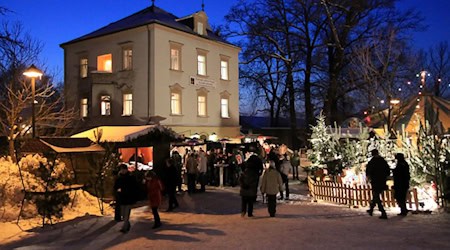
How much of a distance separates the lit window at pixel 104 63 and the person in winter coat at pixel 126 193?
22891 millimetres

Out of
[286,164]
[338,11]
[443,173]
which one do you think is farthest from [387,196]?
[338,11]

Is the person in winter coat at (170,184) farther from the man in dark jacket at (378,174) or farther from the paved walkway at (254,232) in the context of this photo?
the man in dark jacket at (378,174)

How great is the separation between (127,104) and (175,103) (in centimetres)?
348

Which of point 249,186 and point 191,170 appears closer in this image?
point 249,186

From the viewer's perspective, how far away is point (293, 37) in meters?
40.7

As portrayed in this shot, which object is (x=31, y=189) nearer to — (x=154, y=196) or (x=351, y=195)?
(x=154, y=196)

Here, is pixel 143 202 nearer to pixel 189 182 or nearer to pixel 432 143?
pixel 189 182

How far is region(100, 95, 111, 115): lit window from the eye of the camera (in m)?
31.6

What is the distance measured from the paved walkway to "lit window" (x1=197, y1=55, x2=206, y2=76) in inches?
836

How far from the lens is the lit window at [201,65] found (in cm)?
3331

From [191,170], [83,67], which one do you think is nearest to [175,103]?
[83,67]

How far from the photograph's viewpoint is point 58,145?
1232 cm

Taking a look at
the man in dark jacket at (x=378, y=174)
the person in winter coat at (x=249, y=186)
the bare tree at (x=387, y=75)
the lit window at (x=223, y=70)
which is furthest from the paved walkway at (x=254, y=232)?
the lit window at (x=223, y=70)

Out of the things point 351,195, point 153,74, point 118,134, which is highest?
point 153,74
